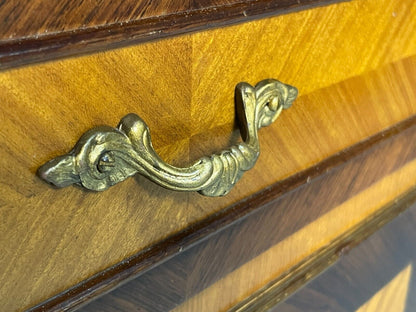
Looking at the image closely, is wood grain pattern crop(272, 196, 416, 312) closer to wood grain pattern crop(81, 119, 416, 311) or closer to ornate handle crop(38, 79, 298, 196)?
wood grain pattern crop(81, 119, 416, 311)

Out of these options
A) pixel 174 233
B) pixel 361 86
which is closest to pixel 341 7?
pixel 361 86

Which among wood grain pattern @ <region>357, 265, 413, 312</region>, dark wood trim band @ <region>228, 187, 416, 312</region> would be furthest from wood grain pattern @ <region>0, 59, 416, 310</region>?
wood grain pattern @ <region>357, 265, 413, 312</region>

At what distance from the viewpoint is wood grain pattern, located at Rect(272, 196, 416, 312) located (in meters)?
0.53

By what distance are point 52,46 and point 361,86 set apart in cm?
28

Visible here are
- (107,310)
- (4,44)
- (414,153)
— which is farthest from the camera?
(414,153)

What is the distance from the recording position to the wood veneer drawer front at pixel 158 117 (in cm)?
25

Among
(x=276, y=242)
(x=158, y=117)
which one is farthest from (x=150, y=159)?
(x=276, y=242)

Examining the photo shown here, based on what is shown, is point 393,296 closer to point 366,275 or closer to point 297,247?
point 366,275

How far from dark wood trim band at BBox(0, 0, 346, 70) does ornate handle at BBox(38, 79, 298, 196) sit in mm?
41

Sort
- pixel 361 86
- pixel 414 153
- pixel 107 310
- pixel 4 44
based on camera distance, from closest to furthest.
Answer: pixel 4 44 → pixel 107 310 → pixel 361 86 → pixel 414 153

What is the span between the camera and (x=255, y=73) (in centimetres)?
34

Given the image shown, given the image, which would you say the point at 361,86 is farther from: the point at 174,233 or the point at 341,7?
the point at 174,233

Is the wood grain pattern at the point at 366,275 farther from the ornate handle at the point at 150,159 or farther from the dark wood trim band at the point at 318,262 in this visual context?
the ornate handle at the point at 150,159

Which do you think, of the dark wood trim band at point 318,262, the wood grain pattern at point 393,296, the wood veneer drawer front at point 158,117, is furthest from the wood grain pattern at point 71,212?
the wood grain pattern at point 393,296
